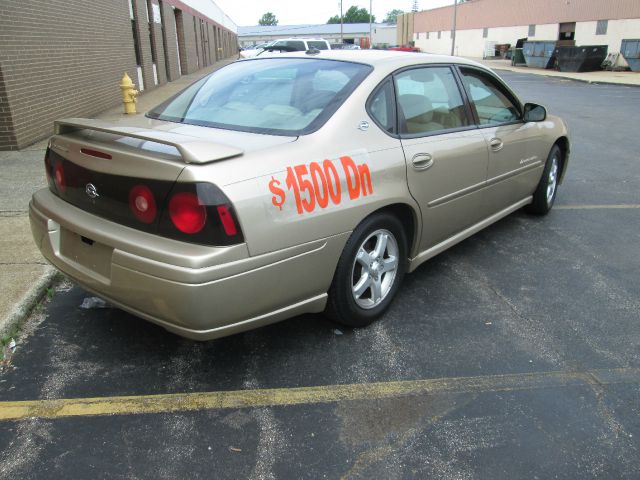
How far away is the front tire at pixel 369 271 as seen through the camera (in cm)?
313

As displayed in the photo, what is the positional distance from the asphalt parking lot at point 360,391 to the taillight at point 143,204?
2.99ft

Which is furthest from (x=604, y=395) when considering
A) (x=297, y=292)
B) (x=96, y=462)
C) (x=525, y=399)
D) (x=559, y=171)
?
(x=559, y=171)

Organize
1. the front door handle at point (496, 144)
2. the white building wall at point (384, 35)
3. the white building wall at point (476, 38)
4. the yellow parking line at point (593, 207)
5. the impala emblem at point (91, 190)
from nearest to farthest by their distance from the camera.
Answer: the impala emblem at point (91, 190), the front door handle at point (496, 144), the yellow parking line at point (593, 207), the white building wall at point (476, 38), the white building wall at point (384, 35)

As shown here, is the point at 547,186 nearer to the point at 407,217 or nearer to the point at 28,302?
the point at 407,217

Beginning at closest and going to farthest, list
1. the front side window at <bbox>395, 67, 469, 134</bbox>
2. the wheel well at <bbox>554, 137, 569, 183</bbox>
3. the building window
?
the front side window at <bbox>395, 67, 469, 134</bbox>
the wheel well at <bbox>554, 137, 569, 183</bbox>
the building window

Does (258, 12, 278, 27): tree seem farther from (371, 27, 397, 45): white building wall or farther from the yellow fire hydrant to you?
the yellow fire hydrant

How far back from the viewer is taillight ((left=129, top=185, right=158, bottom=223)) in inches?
102

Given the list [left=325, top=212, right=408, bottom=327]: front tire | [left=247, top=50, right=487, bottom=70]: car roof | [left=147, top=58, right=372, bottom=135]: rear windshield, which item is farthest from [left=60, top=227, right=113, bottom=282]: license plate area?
[left=247, top=50, right=487, bottom=70]: car roof

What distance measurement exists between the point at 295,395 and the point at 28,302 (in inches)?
76.8

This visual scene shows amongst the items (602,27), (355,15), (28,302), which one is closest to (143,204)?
(28,302)

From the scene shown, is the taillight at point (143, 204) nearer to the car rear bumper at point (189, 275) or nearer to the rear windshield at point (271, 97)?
the car rear bumper at point (189, 275)

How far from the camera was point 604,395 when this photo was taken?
112 inches

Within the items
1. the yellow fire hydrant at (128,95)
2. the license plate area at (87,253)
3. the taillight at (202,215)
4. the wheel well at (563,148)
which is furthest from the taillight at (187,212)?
the yellow fire hydrant at (128,95)

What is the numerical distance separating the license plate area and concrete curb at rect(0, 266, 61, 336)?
66cm
